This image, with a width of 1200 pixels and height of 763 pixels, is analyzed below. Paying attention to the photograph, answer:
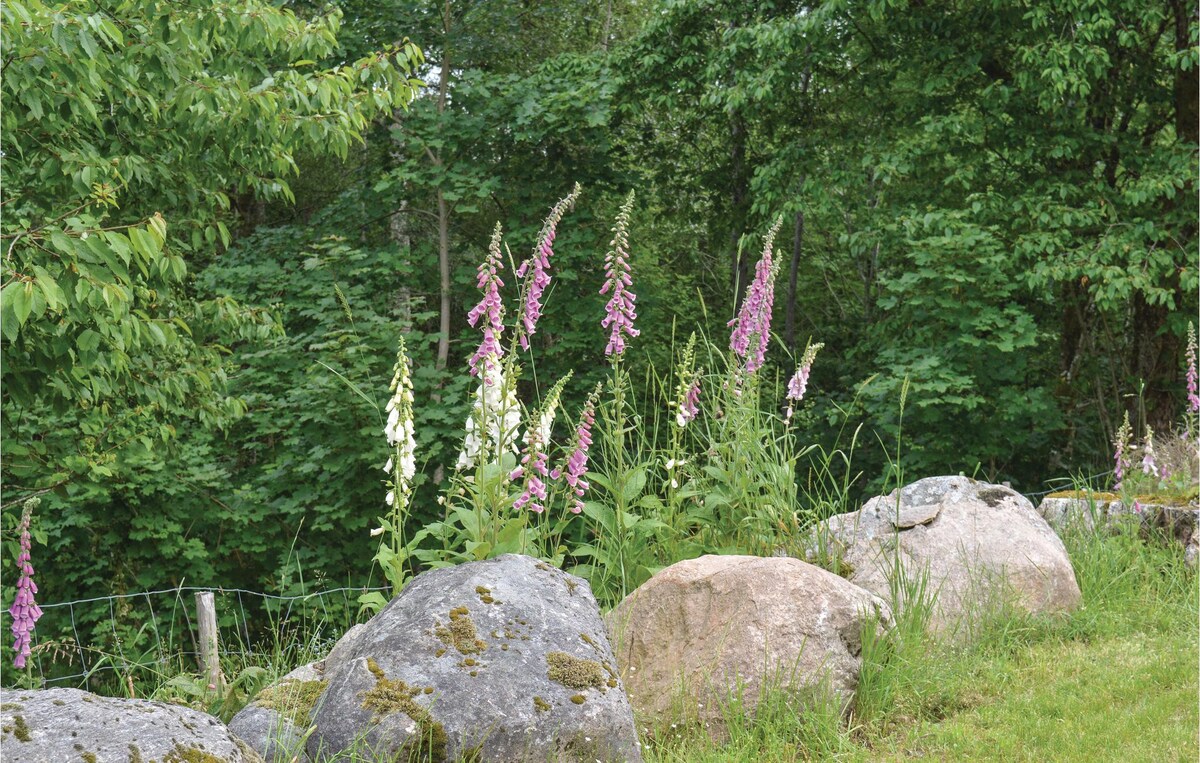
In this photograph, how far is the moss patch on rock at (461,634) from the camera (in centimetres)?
321

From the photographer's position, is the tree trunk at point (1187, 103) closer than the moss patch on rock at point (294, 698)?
No

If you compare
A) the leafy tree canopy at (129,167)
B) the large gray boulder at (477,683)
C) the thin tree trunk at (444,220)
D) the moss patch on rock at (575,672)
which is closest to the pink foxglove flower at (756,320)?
the large gray boulder at (477,683)

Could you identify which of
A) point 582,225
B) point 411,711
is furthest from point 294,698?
Answer: point 582,225

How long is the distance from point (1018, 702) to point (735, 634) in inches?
48.4

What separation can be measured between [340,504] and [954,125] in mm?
6942

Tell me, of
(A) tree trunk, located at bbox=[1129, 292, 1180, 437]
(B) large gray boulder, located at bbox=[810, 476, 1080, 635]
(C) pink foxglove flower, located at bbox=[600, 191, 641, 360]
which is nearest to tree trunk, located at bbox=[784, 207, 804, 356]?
(A) tree trunk, located at bbox=[1129, 292, 1180, 437]

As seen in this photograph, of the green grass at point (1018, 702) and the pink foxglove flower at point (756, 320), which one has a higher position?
the pink foxglove flower at point (756, 320)

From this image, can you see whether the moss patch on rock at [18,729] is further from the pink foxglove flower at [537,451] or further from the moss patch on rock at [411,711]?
the pink foxglove flower at [537,451]

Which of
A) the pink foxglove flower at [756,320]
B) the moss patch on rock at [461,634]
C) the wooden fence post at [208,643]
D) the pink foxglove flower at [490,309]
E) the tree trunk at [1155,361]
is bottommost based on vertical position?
the tree trunk at [1155,361]

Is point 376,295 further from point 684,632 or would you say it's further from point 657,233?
point 684,632

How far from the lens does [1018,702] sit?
4211 mm

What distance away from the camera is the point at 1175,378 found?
1116 cm

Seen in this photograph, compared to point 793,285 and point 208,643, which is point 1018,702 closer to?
point 208,643

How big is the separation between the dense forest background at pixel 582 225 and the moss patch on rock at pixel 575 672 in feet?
12.8
